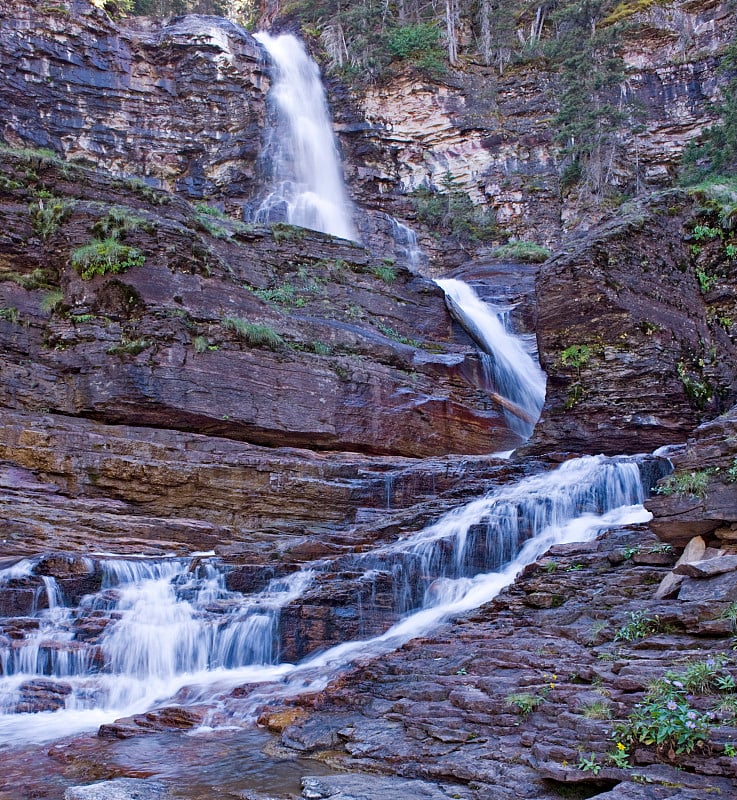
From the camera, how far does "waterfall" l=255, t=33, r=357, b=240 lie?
3253cm

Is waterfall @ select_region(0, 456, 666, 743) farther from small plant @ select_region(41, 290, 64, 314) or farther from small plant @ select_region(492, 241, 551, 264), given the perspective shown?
small plant @ select_region(492, 241, 551, 264)

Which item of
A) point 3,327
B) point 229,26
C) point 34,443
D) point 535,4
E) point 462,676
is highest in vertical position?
point 535,4

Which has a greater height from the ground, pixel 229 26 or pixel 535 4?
pixel 535 4

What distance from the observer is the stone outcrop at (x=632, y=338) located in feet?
52.0

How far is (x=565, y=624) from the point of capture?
7.82 meters

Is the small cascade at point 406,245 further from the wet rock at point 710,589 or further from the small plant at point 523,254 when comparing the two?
the wet rock at point 710,589

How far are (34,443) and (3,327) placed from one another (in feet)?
11.9

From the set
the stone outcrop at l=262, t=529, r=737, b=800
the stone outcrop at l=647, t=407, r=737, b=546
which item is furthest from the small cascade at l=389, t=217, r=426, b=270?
the stone outcrop at l=647, t=407, r=737, b=546

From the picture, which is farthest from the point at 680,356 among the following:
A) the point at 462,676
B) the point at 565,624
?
the point at 462,676

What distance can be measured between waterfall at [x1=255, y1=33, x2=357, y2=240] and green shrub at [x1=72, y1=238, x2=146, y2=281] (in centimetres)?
1464

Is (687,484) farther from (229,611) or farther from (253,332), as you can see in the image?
(253,332)

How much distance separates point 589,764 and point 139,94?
3647cm

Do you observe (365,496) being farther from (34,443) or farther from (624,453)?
(34,443)

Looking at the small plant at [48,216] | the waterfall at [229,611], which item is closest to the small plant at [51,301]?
the small plant at [48,216]
